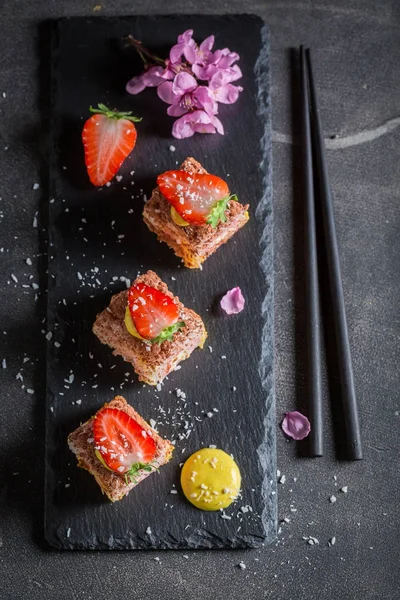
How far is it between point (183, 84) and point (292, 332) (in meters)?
1.23

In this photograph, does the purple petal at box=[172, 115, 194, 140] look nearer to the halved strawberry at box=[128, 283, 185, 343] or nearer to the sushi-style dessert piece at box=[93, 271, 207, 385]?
the sushi-style dessert piece at box=[93, 271, 207, 385]

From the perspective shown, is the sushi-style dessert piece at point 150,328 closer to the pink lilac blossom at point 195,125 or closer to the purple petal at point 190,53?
the pink lilac blossom at point 195,125

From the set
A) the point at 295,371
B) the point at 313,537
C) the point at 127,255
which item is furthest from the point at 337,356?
the point at 127,255

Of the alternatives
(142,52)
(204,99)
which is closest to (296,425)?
(204,99)

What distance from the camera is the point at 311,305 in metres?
3.86

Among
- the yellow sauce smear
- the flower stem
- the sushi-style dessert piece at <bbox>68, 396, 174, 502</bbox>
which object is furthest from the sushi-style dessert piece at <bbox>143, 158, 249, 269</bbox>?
the yellow sauce smear

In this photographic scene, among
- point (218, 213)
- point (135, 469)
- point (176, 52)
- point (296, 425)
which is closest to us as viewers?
point (135, 469)

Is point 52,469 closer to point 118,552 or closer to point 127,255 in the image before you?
point 118,552

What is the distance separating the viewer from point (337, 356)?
12.7ft

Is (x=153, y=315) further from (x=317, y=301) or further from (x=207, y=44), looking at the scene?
(x=207, y=44)

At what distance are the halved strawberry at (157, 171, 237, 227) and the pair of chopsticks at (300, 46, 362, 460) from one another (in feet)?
1.53

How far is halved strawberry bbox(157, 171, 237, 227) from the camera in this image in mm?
3662

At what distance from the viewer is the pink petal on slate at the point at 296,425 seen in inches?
150

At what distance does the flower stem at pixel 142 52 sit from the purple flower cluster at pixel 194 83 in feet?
0.06
